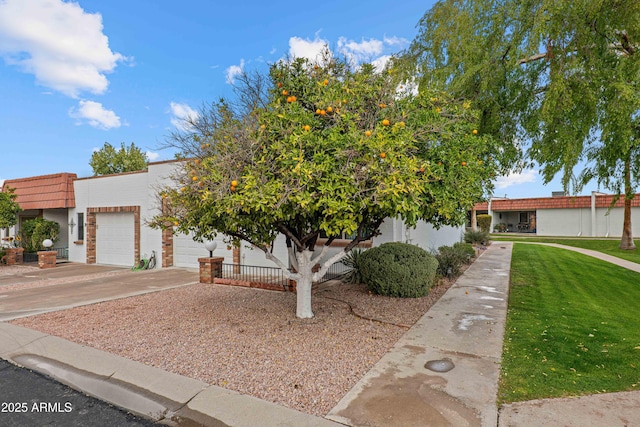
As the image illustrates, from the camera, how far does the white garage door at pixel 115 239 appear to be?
1450 centimetres

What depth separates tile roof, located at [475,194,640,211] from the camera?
27.0 m

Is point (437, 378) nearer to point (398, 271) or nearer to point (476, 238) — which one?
point (398, 271)

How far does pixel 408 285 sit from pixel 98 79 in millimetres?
13989

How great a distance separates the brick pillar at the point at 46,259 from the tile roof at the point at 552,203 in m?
26.9

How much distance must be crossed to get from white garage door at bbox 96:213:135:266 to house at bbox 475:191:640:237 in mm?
23851

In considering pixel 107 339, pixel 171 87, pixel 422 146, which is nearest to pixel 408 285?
pixel 422 146

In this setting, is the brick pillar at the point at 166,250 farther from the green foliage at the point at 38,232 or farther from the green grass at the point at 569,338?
the green grass at the point at 569,338

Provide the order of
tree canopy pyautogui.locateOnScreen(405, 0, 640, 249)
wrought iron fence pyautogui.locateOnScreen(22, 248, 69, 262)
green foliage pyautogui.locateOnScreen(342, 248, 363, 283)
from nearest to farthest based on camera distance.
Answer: tree canopy pyautogui.locateOnScreen(405, 0, 640, 249) < green foliage pyautogui.locateOnScreen(342, 248, 363, 283) < wrought iron fence pyautogui.locateOnScreen(22, 248, 69, 262)

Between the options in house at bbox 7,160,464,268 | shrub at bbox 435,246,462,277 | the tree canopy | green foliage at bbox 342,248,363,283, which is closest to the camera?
the tree canopy

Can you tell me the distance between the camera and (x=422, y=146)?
5059 mm

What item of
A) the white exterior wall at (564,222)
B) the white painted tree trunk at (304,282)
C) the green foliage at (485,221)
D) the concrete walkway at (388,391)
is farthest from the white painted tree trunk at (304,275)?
the white exterior wall at (564,222)

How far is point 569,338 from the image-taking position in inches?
212

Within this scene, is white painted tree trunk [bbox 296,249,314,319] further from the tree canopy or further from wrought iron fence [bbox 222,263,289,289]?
the tree canopy

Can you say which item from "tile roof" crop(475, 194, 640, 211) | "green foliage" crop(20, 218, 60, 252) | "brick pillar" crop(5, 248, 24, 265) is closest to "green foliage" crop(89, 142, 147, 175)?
"green foliage" crop(20, 218, 60, 252)
